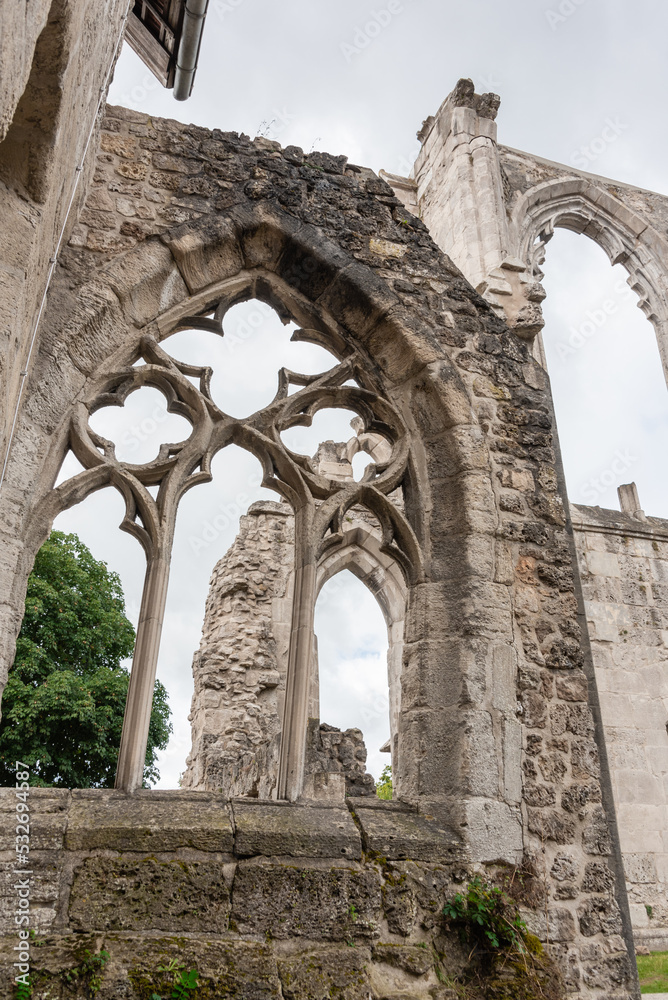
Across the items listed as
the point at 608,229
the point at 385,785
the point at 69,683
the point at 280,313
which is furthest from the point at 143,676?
the point at 385,785

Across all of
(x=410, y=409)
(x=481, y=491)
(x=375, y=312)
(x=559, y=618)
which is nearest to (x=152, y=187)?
(x=375, y=312)

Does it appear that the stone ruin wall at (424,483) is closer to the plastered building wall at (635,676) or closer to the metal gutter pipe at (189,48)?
the metal gutter pipe at (189,48)

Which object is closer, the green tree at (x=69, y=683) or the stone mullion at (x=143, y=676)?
the stone mullion at (x=143, y=676)

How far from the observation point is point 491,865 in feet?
10.8

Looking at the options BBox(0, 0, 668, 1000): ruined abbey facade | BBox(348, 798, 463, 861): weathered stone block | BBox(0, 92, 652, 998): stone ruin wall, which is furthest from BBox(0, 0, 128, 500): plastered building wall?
BBox(348, 798, 463, 861): weathered stone block

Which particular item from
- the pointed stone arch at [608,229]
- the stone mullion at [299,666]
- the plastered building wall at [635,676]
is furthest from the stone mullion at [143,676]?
the pointed stone arch at [608,229]

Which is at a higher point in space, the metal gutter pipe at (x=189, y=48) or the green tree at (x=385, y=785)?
the metal gutter pipe at (x=189, y=48)

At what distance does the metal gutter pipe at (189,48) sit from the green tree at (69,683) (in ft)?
24.2

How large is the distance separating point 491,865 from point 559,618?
1.24 meters

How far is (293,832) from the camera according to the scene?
3.06m

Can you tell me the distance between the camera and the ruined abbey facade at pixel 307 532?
2.77 meters

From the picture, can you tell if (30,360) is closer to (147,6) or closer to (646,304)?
(147,6)

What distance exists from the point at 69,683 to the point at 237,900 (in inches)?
341

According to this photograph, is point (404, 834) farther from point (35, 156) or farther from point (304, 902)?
point (35, 156)
